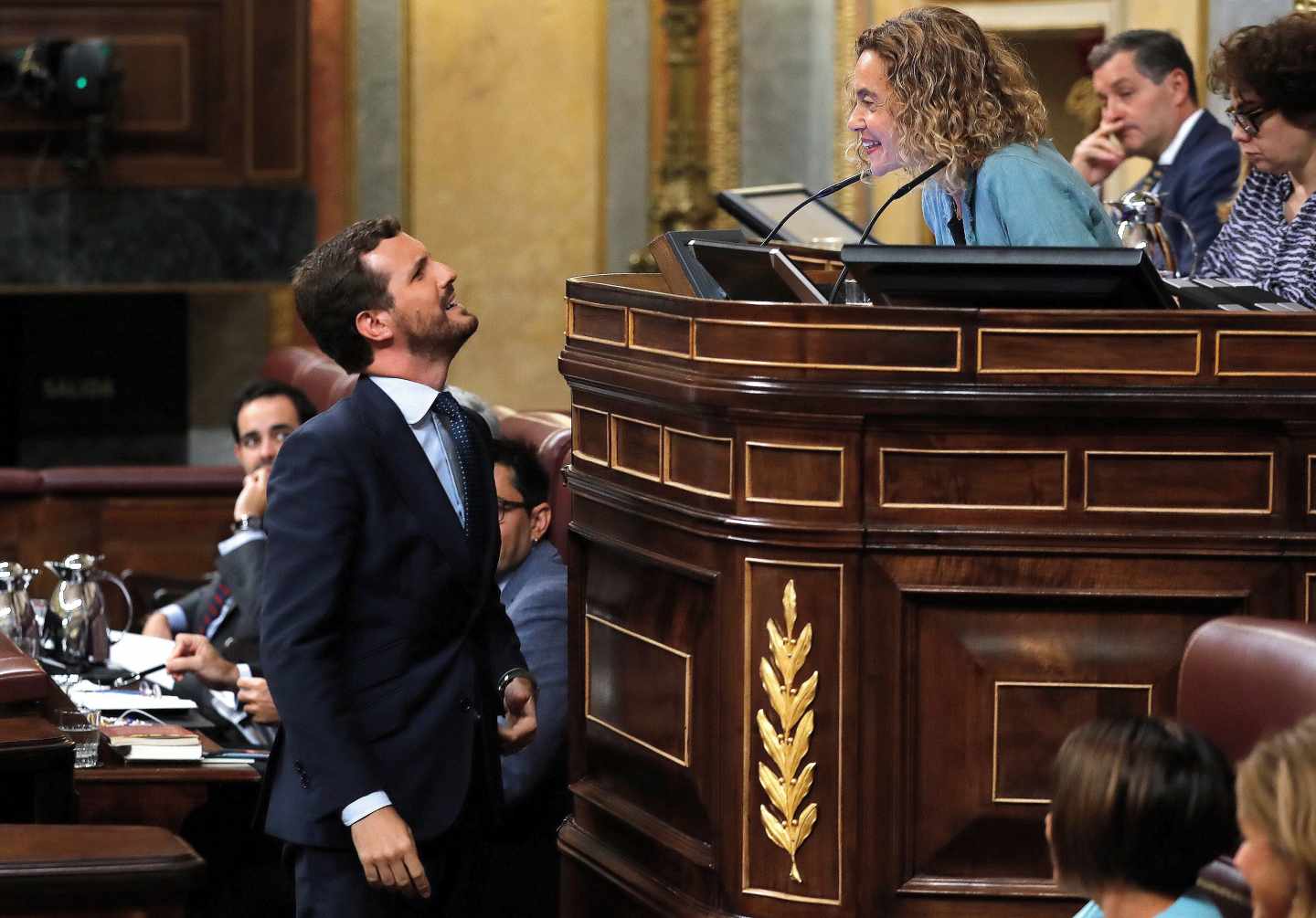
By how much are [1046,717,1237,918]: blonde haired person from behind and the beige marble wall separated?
264 inches

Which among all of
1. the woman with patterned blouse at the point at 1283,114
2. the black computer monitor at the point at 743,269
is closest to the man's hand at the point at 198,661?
the black computer monitor at the point at 743,269

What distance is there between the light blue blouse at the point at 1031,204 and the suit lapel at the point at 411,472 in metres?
0.81

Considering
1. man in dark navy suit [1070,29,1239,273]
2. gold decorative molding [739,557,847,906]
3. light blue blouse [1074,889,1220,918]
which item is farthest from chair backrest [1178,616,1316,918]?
man in dark navy suit [1070,29,1239,273]

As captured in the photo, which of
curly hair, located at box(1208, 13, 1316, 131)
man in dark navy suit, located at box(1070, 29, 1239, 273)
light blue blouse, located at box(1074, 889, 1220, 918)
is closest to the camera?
light blue blouse, located at box(1074, 889, 1220, 918)

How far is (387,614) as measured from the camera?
106 inches

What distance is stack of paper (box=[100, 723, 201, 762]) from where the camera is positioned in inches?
139

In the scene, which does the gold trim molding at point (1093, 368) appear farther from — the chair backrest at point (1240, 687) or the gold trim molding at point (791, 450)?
the chair backrest at point (1240, 687)

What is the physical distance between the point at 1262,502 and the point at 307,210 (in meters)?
5.78

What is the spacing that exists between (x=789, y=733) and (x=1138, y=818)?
791 mm

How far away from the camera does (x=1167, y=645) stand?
9.16ft

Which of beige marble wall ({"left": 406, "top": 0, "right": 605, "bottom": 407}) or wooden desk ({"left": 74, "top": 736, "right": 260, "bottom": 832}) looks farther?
beige marble wall ({"left": 406, "top": 0, "right": 605, "bottom": 407})

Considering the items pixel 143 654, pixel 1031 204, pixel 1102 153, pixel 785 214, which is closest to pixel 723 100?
pixel 1102 153

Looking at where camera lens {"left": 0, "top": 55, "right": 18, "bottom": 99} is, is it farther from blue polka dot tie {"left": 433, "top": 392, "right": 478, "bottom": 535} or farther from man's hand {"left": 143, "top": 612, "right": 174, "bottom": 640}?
blue polka dot tie {"left": 433, "top": 392, "right": 478, "bottom": 535}

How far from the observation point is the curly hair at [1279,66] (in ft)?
11.1
